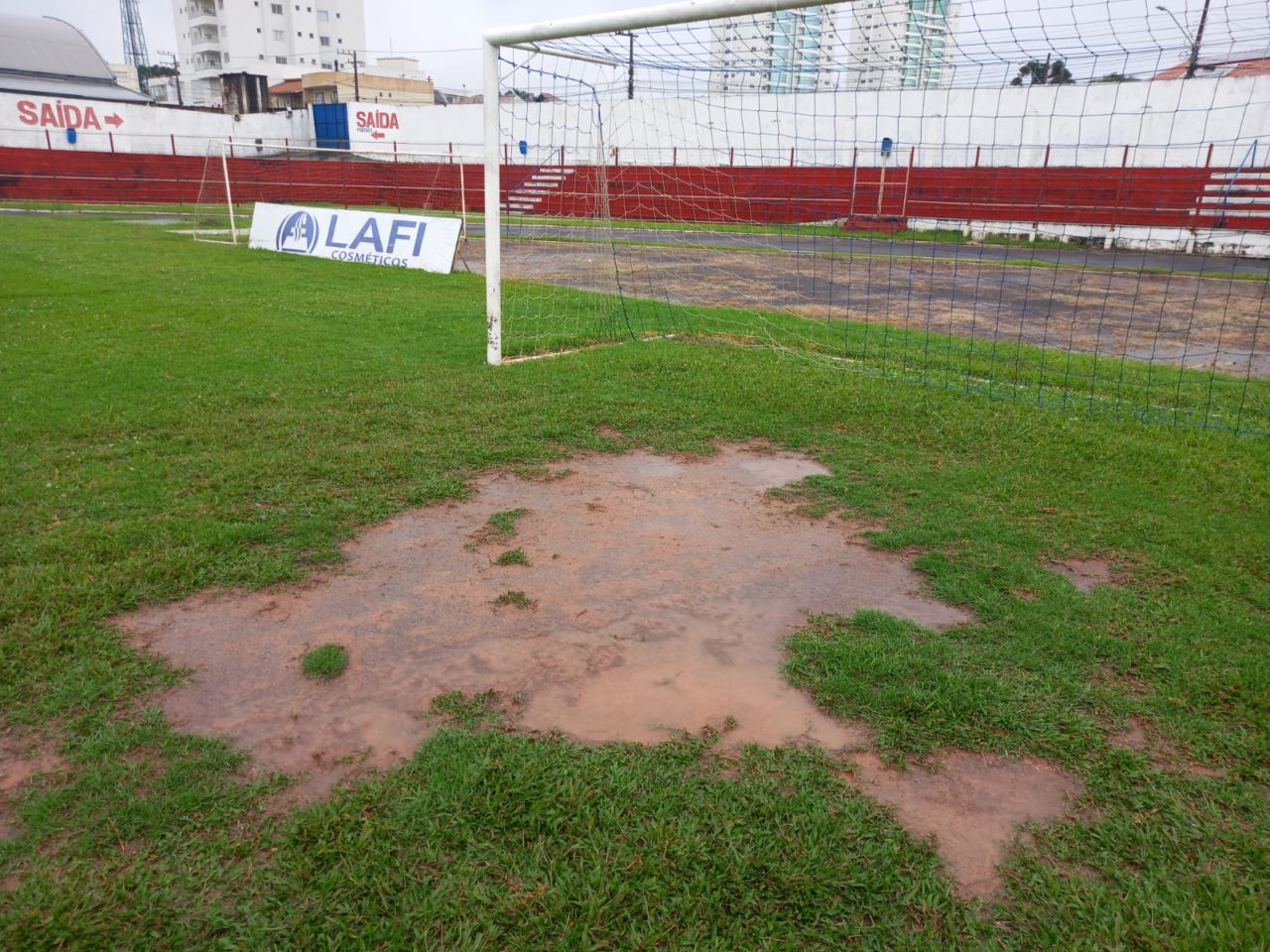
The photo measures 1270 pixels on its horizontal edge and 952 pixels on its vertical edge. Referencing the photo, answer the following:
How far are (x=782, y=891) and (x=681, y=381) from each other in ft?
17.2

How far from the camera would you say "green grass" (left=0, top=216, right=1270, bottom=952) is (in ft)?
6.66

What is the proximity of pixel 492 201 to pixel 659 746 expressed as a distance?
5.72m

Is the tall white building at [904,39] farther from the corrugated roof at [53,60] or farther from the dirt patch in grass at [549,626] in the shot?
the corrugated roof at [53,60]

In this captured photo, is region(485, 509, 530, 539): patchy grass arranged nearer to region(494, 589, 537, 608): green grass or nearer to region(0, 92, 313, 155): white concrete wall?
region(494, 589, 537, 608): green grass

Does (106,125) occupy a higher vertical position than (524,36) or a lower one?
higher

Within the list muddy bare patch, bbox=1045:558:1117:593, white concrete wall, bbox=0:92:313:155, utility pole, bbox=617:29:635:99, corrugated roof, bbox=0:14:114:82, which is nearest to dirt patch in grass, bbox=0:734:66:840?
muddy bare patch, bbox=1045:558:1117:593

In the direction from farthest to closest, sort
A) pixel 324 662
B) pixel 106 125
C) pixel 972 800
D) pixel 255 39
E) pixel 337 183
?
pixel 255 39 < pixel 106 125 < pixel 337 183 < pixel 324 662 < pixel 972 800

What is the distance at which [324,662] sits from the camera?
2.99 meters

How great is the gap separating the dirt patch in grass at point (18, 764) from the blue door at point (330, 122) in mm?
41113

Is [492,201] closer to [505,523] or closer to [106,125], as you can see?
[505,523]

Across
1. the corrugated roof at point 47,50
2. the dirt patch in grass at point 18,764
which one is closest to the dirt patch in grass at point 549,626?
the dirt patch in grass at point 18,764

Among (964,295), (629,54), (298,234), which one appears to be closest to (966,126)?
(964,295)

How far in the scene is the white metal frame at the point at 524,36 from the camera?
586cm

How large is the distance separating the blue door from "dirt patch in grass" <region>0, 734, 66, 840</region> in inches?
1619
